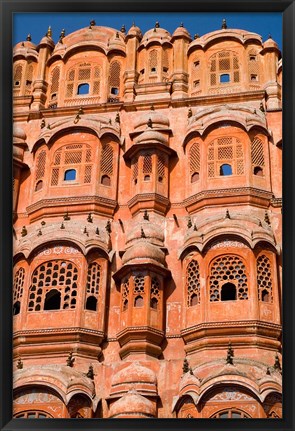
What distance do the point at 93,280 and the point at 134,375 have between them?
220 cm

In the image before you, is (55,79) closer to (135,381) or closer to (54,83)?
(54,83)

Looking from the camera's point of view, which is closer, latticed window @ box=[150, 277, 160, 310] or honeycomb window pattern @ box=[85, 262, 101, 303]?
latticed window @ box=[150, 277, 160, 310]

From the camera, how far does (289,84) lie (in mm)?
8875

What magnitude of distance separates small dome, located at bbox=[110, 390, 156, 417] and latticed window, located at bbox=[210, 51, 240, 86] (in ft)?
25.8

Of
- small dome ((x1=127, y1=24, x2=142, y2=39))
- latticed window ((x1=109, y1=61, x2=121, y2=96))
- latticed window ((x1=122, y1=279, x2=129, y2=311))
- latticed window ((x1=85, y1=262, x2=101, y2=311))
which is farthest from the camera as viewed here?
small dome ((x1=127, y1=24, x2=142, y2=39))

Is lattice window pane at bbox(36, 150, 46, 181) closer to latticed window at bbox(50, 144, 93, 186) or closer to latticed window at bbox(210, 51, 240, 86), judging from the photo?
latticed window at bbox(50, 144, 93, 186)

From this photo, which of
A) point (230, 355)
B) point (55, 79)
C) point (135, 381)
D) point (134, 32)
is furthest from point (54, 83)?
point (230, 355)

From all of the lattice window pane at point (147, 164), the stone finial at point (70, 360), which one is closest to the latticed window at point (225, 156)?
the lattice window pane at point (147, 164)

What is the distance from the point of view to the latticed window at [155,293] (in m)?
14.3

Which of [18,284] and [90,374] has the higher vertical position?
[18,284]

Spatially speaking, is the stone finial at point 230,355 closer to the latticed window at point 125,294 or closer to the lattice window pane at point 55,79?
the latticed window at point 125,294

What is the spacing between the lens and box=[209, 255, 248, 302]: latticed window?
14.1 metres

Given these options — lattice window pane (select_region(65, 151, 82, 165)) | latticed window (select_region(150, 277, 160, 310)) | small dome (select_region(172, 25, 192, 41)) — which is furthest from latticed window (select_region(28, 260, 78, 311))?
small dome (select_region(172, 25, 192, 41))

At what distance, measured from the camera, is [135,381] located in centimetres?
1330
